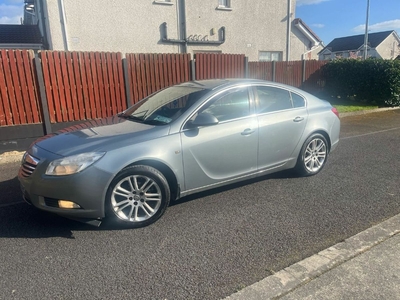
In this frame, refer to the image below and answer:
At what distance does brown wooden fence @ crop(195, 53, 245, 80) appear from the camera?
9.77 metres

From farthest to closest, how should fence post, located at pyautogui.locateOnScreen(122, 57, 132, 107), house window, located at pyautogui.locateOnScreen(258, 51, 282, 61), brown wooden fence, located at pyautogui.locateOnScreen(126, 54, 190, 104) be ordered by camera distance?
house window, located at pyautogui.locateOnScreen(258, 51, 282, 61) < brown wooden fence, located at pyautogui.locateOnScreen(126, 54, 190, 104) < fence post, located at pyautogui.locateOnScreen(122, 57, 132, 107)

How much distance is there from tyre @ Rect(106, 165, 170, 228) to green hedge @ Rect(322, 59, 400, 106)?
12709mm

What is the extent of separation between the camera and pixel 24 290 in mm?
2543

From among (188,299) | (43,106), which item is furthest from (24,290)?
(43,106)

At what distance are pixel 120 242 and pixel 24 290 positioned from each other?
0.91 metres

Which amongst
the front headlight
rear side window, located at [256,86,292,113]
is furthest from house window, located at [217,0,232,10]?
the front headlight

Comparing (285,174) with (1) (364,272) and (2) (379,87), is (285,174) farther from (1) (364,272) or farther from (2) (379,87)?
(2) (379,87)

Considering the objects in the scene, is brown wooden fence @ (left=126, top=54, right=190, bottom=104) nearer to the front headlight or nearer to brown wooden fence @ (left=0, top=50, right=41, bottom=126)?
brown wooden fence @ (left=0, top=50, right=41, bottom=126)

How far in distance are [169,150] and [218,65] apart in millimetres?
7145

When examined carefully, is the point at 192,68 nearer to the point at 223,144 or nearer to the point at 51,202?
the point at 223,144

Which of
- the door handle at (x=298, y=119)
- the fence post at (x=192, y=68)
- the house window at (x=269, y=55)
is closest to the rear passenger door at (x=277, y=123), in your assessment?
the door handle at (x=298, y=119)

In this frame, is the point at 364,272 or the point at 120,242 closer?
the point at 364,272

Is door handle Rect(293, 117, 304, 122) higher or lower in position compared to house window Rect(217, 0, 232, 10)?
lower

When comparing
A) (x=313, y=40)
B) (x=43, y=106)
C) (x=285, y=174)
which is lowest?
(x=285, y=174)
